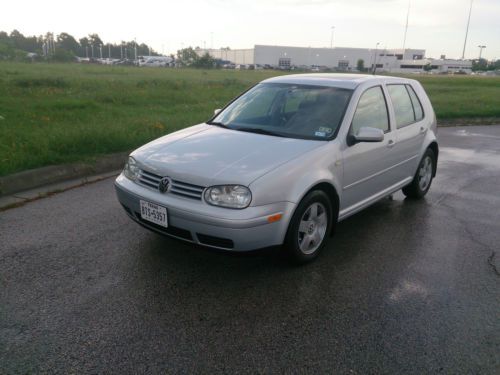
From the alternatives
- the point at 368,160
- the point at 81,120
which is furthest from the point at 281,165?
the point at 81,120

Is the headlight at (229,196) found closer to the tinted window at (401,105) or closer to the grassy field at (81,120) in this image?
the tinted window at (401,105)

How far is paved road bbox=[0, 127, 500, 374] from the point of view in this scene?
102 inches

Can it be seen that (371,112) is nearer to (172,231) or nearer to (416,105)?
(416,105)

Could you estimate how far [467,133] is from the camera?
41.0 ft

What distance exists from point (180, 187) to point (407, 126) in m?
3.08

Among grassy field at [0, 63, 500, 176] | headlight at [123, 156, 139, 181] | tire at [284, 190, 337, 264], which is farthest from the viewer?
grassy field at [0, 63, 500, 176]

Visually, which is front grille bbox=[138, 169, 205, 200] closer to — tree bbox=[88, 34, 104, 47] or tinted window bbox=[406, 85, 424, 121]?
tinted window bbox=[406, 85, 424, 121]

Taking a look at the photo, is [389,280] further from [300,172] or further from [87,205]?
[87,205]

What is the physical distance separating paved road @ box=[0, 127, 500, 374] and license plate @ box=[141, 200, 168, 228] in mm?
456

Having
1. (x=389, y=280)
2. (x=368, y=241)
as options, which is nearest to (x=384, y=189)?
(x=368, y=241)

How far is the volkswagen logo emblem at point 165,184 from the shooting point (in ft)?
11.4

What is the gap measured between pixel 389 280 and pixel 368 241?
0.85 meters

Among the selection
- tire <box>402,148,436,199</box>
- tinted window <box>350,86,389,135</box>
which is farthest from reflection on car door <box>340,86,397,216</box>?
tire <box>402,148,436,199</box>

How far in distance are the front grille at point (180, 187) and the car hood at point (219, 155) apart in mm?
42
